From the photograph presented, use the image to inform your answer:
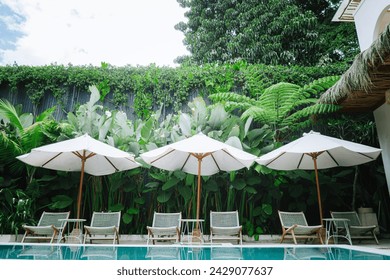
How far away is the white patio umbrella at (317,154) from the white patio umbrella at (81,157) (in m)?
2.40

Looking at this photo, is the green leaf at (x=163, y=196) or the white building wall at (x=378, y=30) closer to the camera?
the green leaf at (x=163, y=196)

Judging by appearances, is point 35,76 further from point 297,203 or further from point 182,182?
point 297,203

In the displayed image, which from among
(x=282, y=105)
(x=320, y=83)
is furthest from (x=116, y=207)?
(x=320, y=83)

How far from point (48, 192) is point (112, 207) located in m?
1.48

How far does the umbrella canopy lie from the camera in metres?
5.02

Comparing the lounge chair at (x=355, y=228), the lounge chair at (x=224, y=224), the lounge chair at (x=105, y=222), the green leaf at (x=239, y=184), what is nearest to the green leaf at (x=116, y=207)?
the lounge chair at (x=105, y=222)

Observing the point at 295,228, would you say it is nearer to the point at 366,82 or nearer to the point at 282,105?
the point at 366,82

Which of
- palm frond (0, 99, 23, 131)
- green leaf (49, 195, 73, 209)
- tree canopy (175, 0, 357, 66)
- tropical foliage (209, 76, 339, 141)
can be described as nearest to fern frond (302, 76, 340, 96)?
tropical foliage (209, 76, 339, 141)

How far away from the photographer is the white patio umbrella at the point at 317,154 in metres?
5.17

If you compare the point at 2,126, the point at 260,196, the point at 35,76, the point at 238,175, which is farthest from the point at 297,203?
the point at 35,76

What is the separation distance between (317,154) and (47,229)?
4.79m

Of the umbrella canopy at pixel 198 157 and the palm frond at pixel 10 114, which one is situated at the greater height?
the palm frond at pixel 10 114

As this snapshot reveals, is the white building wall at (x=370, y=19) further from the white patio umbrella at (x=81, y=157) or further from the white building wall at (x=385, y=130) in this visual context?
the white patio umbrella at (x=81, y=157)

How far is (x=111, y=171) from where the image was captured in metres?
5.95
